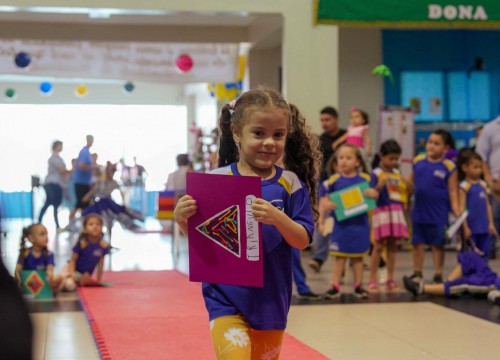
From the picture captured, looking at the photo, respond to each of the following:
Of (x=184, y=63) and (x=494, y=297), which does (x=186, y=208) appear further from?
(x=184, y=63)

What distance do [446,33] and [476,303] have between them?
25.4ft

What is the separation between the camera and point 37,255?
7.51m

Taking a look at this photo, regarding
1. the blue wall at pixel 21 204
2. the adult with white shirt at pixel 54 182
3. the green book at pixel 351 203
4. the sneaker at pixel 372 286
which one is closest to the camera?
the green book at pixel 351 203

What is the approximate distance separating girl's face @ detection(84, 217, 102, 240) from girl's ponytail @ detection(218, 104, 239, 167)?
14.9ft

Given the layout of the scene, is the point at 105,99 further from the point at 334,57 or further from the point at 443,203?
the point at 443,203

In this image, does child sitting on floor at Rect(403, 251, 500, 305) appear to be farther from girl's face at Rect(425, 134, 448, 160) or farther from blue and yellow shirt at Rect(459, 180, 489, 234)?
girl's face at Rect(425, 134, 448, 160)

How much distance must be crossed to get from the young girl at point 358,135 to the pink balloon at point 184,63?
14.3ft

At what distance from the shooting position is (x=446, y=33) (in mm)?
13984

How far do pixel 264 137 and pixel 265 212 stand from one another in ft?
1.05

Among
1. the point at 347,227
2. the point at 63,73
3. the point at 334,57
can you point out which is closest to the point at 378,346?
the point at 347,227

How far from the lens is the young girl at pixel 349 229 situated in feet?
23.7

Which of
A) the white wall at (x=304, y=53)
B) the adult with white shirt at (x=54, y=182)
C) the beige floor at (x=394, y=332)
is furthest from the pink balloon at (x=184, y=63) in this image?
the beige floor at (x=394, y=332)

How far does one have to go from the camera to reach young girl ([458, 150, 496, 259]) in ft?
25.7

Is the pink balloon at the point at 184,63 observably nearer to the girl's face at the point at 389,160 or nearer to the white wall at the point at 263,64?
the white wall at the point at 263,64
